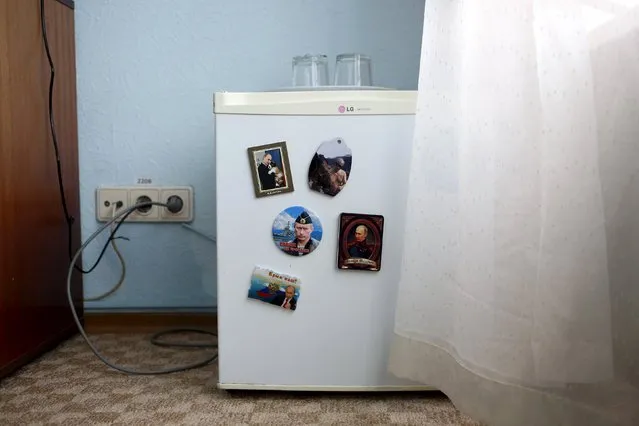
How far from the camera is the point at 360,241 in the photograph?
3.38 feet

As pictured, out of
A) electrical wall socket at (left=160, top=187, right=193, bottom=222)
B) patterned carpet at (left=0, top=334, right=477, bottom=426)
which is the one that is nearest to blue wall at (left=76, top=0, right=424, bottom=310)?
electrical wall socket at (left=160, top=187, right=193, bottom=222)

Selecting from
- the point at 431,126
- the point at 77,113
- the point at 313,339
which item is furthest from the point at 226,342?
the point at 77,113

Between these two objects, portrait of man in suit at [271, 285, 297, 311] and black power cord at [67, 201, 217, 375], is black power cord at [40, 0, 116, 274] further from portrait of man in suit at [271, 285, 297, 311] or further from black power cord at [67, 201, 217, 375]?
portrait of man in suit at [271, 285, 297, 311]

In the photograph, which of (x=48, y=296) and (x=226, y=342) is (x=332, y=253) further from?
(x=48, y=296)

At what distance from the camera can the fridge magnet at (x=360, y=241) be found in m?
1.03

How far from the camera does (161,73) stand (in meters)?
1.45

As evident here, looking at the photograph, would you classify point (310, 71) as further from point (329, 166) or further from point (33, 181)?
point (33, 181)

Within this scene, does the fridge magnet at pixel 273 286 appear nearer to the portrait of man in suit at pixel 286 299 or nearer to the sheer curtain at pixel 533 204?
the portrait of man in suit at pixel 286 299

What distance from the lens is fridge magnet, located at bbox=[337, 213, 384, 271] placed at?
103 centimetres

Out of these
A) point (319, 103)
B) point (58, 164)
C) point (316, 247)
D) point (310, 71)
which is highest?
point (310, 71)

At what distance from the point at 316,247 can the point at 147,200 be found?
1.93 ft

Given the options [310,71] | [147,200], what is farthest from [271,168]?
[147,200]

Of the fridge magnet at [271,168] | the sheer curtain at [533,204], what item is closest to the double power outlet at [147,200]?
the fridge magnet at [271,168]

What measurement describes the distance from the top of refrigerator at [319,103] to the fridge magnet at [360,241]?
17 centimetres
